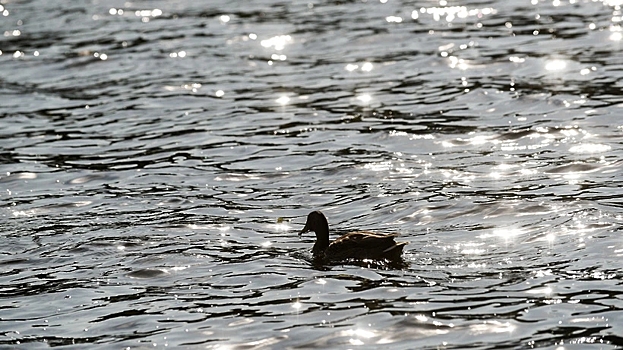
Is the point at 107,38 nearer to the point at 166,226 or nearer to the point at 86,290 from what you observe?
the point at 166,226

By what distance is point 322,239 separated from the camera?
11492 millimetres

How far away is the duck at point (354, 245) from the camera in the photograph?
10883mm

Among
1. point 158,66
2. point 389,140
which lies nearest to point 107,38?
point 158,66

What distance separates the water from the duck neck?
0.18m

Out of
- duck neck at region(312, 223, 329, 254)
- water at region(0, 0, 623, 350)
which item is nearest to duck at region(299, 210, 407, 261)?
duck neck at region(312, 223, 329, 254)

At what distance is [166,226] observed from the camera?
1287 cm

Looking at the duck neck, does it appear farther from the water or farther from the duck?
the water

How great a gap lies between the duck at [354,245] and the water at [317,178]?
0.13m

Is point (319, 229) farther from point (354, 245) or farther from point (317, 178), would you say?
point (317, 178)

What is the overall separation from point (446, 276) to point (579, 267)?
1097 millimetres

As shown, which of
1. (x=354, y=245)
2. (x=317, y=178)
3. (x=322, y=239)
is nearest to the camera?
(x=354, y=245)

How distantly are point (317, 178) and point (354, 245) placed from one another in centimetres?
355

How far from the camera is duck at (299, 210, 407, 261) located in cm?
1088

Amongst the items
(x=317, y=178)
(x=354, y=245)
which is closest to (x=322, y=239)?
(x=354, y=245)
